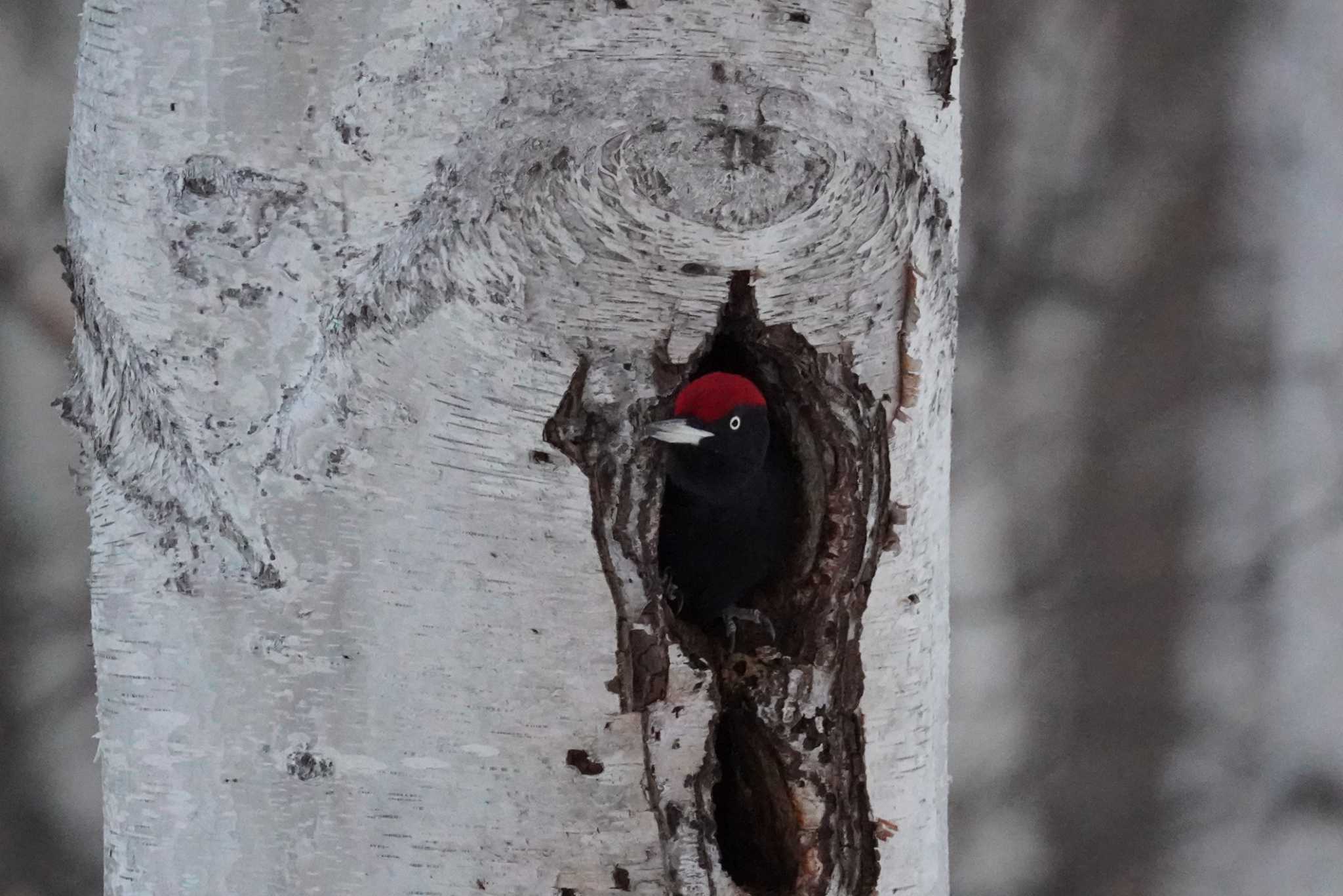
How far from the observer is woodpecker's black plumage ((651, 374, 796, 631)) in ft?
4.76

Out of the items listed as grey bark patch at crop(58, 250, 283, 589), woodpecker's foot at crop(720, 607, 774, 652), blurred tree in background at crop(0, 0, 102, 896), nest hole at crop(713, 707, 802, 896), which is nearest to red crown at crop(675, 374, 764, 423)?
woodpecker's foot at crop(720, 607, 774, 652)

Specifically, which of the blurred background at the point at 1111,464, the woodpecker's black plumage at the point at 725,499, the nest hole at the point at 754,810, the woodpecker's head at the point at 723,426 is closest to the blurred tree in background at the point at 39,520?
the blurred background at the point at 1111,464

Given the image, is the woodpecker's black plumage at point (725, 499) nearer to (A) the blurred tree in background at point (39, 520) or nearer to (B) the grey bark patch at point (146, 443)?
(B) the grey bark patch at point (146, 443)

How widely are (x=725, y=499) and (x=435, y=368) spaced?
77cm

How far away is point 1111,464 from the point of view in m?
3.47

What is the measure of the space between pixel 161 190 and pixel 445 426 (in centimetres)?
30

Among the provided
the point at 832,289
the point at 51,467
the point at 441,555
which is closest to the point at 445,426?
the point at 441,555

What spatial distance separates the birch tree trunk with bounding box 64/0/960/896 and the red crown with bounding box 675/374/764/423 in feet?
1.04

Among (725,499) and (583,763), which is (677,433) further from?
(725,499)

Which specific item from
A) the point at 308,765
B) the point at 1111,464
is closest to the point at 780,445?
the point at 308,765

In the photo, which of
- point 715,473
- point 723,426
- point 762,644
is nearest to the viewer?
point 762,644

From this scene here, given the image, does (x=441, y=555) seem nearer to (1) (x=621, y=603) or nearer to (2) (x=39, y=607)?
(1) (x=621, y=603)

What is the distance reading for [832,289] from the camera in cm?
107

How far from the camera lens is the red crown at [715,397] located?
1.43 metres
